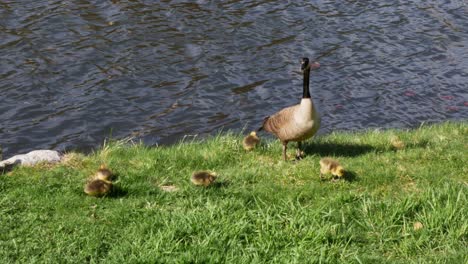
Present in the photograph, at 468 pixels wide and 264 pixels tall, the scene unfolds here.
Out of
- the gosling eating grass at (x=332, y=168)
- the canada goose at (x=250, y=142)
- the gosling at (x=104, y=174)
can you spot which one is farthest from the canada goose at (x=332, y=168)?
the gosling at (x=104, y=174)

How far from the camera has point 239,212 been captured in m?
7.31

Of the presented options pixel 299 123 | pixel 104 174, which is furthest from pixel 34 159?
pixel 299 123

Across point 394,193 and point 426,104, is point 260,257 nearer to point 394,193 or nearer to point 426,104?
point 394,193

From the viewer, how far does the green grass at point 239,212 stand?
6.66 metres

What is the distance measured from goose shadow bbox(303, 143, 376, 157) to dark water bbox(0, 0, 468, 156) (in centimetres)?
314

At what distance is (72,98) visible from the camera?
46.1 feet

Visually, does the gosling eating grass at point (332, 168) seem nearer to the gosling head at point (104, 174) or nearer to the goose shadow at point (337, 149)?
the goose shadow at point (337, 149)

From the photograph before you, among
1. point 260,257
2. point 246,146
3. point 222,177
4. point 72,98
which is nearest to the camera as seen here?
point 260,257

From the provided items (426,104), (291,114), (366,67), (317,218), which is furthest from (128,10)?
(317,218)

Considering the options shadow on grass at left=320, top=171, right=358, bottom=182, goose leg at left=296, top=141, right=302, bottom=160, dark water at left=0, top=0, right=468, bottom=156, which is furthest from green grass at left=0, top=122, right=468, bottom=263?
dark water at left=0, top=0, right=468, bottom=156

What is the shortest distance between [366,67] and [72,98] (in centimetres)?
677

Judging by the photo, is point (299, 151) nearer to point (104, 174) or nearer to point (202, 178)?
point (202, 178)

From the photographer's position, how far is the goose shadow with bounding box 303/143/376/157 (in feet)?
32.8

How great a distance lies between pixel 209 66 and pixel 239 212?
8.82m
